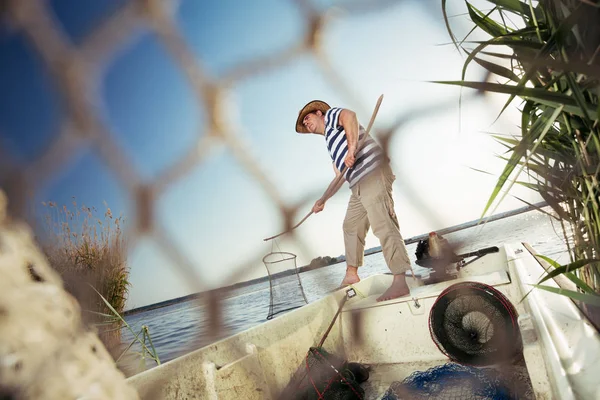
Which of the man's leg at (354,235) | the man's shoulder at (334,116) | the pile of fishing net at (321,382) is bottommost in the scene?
the pile of fishing net at (321,382)

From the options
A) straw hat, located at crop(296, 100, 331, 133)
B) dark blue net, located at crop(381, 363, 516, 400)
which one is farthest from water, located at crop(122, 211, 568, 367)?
straw hat, located at crop(296, 100, 331, 133)

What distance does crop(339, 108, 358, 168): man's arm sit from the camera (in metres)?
1.70

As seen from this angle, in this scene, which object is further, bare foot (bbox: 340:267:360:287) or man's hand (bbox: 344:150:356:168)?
bare foot (bbox: 340:267:360:287)

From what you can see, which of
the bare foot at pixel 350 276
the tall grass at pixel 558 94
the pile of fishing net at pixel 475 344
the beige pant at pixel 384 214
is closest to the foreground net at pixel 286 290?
the bare foot at pixel 350 276

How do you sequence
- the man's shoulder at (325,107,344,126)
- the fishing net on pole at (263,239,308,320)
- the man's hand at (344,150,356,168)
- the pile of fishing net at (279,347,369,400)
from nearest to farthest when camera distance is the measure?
the pile of fishing net at (279,347,369,400) → the man's hand at (344,150,356,168) → the man's shoulder at (325,107,344,126) → the fishing net on pole at (263,239,308,320)

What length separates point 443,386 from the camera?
1368mm

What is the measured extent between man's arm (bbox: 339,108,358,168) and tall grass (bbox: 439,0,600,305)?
3.26 feet

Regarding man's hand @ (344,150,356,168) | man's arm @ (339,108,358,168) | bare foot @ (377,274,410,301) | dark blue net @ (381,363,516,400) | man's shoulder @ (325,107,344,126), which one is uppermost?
man's shoulder @ (325,107,344,126)

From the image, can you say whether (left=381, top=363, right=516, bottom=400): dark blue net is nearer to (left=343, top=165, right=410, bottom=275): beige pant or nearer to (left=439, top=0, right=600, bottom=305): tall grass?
(left=343, top=165, right=410, bottom=275): beige pant

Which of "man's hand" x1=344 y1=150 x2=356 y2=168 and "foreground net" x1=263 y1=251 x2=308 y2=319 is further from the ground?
"man's hand" x1=344 y1=150 x2=356 y2=168

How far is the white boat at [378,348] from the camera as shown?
61cm

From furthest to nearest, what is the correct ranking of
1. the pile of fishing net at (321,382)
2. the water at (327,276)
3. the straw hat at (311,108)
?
the straw hat at (311,108) → the pile of fishing net at (321,382) → the water at (327,276)

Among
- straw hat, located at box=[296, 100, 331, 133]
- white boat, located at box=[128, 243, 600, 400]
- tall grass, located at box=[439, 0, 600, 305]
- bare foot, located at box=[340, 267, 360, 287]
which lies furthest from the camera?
bare foot, located at box=[340, 267, 360, 287]

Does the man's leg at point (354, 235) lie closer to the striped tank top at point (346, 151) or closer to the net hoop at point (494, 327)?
the striped tank top at point (346, 151)
